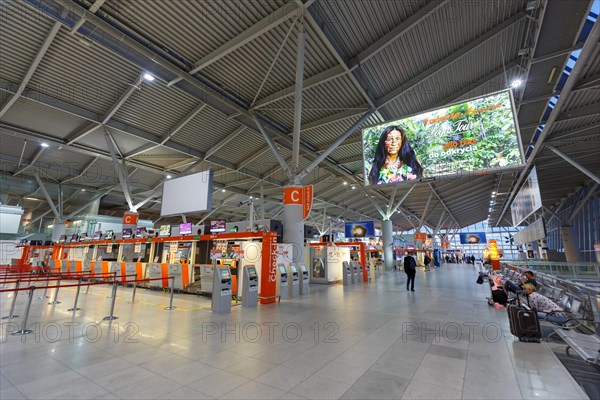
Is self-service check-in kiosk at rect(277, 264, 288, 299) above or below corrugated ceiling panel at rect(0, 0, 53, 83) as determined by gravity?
below

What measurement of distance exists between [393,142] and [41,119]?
50.9ft

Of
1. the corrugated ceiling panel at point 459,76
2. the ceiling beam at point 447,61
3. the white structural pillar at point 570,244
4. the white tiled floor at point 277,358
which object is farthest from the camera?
the white structural pillar at point 570,244

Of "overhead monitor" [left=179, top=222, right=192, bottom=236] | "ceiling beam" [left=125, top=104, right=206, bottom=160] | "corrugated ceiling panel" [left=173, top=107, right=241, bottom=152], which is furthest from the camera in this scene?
"corrugated ceiling panel" [left=173, top=107, right=241, bottom=152]

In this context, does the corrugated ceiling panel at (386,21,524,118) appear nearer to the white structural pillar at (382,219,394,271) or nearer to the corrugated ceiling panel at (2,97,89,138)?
the white structural pillar at (382,219,394,271)

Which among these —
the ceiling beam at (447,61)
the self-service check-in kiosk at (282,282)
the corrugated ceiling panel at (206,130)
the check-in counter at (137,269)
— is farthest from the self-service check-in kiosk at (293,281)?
the corrugated ceiling panel at (206,130)

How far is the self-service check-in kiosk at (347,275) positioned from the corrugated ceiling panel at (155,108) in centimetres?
1046

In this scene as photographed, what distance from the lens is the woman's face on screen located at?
30.7 feet

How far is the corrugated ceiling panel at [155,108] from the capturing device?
11.1 metres

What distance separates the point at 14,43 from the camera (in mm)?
8359

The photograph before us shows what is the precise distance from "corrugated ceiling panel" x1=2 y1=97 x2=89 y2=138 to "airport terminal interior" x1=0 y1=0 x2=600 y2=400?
11cm

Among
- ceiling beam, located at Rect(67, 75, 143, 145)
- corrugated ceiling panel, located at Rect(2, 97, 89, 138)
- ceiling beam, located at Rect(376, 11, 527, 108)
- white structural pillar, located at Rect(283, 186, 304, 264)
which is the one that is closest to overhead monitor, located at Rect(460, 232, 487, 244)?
ceiling beam, located at Rect(376, 11, 527, 108)

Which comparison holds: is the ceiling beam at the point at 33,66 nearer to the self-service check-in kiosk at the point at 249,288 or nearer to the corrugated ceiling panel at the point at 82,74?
the corrugated ceiling panel at the point at 82,74

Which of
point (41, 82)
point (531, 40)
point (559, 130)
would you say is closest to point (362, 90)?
point (531, 40)

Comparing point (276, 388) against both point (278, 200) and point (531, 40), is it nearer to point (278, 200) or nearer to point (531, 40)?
point (531, 40)
